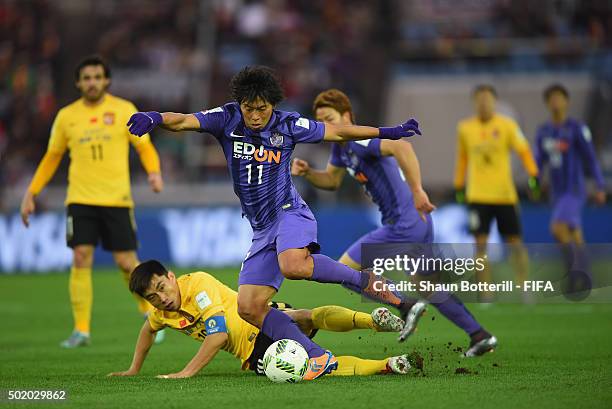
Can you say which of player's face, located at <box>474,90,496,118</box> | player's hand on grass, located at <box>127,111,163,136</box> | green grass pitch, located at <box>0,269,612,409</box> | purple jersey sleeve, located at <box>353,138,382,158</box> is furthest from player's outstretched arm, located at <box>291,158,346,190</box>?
player's face, located at <box>474,90,496,118</box>

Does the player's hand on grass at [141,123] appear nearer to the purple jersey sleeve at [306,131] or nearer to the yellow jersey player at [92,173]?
the purple jersey sleeve at [306,131]

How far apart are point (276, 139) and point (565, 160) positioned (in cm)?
706

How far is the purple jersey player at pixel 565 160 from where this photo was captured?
1349cm

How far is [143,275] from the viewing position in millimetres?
7543

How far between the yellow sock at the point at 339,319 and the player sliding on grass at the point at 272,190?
180 millimetres

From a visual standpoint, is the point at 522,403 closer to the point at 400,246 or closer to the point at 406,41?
the point at 400,246

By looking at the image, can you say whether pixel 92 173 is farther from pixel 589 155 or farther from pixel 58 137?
pixel 589 155

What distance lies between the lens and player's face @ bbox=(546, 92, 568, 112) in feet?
43.8

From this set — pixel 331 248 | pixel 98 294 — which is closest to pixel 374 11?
pixel 331 248

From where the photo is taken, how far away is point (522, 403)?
6.21 metres

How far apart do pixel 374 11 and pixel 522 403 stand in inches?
722

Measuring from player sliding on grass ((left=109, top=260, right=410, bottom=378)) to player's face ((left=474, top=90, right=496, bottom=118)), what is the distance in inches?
238

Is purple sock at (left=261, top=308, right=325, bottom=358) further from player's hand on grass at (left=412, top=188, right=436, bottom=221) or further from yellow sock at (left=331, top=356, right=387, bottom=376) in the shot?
player's hand on grass at (left=412, top=188, right=436, bottom=221)

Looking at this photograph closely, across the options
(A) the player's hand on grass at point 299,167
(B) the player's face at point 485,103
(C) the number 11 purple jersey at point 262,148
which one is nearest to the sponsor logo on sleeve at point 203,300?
(C) the number 11 purple jersey at point 262,148
